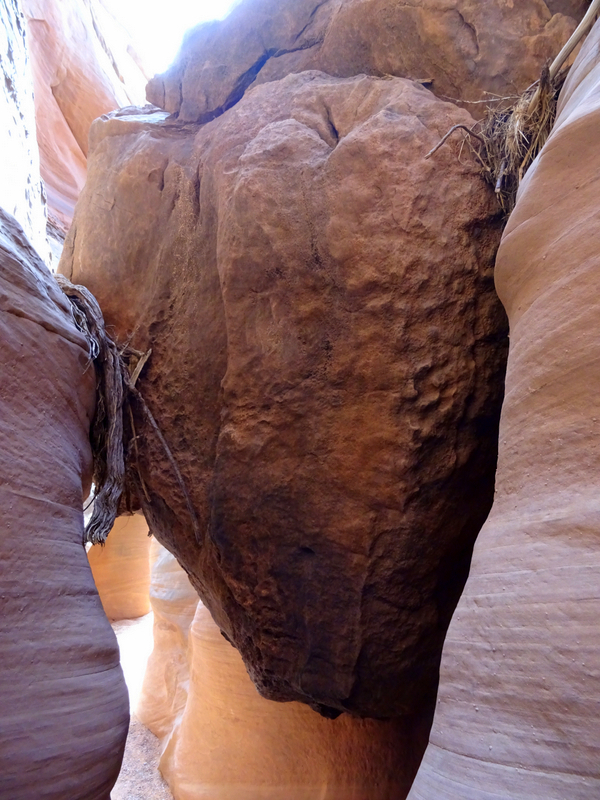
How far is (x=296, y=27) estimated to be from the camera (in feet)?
7.89

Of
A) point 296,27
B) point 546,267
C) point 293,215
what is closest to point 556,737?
point 546,267

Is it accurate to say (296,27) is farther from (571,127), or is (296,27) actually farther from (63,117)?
(63,117)

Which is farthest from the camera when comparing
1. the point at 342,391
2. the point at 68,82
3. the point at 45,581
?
the point at 68,82

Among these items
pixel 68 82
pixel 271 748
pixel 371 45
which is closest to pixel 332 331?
pixel 371 45

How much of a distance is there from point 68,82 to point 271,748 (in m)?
9.15

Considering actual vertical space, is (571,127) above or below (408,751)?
above

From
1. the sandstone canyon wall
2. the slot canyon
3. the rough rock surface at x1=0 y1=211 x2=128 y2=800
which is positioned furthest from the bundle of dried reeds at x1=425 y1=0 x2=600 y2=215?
the sandstone canyon wall

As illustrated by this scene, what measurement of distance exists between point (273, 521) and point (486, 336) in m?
1.09

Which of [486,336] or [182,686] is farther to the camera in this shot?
[182,686]

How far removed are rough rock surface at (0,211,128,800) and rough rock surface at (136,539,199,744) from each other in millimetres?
3527

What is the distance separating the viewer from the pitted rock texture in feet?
6.20

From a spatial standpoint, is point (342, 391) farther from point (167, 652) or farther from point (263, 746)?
point (167, 652)

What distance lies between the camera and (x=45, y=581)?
157 cm

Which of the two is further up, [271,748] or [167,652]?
[271,748]
